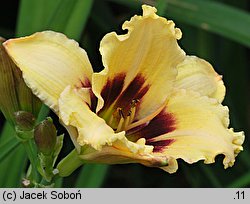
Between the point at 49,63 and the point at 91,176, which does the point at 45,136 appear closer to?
the point at 49,63

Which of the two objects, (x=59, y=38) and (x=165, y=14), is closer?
(x=59, y=38)

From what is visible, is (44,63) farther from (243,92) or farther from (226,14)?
(243,92)

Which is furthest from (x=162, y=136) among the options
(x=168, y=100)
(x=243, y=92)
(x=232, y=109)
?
(x=243, y=92)

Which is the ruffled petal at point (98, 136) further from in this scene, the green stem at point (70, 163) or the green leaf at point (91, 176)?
the green leaf at point (91, 176)

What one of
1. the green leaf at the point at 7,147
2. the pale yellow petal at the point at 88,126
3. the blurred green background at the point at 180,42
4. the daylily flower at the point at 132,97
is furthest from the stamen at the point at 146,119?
the blurred green background at the point at 180,42
